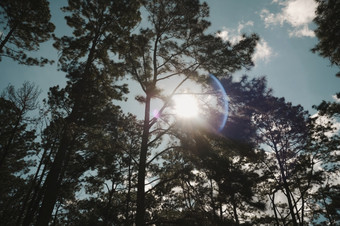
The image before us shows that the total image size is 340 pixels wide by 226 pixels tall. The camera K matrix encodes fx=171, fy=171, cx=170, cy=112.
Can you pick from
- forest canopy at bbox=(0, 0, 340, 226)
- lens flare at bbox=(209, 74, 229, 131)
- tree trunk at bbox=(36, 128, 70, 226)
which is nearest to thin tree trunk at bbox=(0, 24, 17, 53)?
forest canopy at bbox=(0, 0, 340, 226)

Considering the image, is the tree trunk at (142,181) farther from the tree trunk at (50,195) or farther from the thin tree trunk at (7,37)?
the thin tree trunk at (7,37)

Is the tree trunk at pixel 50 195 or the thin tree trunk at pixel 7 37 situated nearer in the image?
the tree trunk at pixel 50 195

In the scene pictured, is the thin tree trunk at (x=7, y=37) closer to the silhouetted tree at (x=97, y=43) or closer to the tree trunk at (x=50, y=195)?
the silhouetted tree at (x=97, y=43)

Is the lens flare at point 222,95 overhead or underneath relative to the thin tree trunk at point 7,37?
underneath

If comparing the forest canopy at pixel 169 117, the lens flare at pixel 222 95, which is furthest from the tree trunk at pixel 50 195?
the lens flare at pixel 222 95

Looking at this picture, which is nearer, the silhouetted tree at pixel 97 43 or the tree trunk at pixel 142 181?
the tree trunk at pixel 142 181

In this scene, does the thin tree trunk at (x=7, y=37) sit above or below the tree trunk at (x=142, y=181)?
above

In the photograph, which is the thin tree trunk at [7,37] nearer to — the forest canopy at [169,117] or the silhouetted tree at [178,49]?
the forest canopy at [169,117]

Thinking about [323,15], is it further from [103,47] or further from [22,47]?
[22,47]

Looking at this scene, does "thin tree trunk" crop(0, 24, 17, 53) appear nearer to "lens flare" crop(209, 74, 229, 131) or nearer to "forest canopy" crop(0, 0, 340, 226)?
"forest canopy" crop(0, 0, 340, 226)

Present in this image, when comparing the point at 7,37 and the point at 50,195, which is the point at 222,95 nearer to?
the point at 50,195

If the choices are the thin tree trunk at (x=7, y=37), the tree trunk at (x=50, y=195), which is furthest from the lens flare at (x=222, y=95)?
the thin tree trunk at (x=7, y=37)

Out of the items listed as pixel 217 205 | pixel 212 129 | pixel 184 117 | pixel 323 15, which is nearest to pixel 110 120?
pixel 184 117

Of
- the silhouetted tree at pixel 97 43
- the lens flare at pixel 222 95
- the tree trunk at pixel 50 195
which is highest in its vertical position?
the silhouetted tree at pixel 97 43
